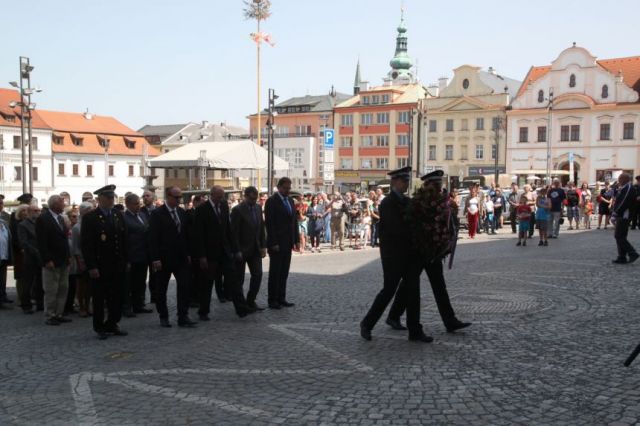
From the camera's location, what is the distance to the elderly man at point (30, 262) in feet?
32.8

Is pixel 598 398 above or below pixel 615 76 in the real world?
below

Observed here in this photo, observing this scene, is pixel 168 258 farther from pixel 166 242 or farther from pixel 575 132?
pixel 575 132

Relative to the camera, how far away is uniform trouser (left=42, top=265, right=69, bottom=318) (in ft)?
30.0

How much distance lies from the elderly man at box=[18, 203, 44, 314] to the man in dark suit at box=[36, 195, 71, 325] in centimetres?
88

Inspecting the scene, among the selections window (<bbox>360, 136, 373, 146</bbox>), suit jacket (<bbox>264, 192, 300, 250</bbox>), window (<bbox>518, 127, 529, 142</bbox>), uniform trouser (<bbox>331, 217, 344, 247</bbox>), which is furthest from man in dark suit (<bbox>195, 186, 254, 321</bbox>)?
window (<bbox>360, 136, 373, 146</bbox>)

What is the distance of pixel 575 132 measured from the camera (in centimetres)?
6375

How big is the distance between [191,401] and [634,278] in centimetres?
934

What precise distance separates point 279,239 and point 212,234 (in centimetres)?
117

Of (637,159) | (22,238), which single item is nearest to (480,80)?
(637,159)

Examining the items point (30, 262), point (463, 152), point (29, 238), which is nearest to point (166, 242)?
point (29, 238)

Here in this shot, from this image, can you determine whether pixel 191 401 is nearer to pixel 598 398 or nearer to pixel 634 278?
pixel 598 398

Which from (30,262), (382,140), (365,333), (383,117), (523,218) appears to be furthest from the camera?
(382,140)

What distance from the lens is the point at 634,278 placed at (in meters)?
11.7

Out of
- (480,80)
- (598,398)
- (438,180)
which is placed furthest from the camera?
(480,80)
